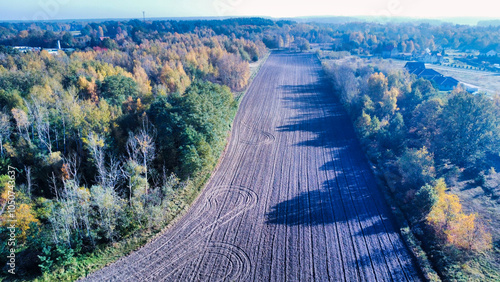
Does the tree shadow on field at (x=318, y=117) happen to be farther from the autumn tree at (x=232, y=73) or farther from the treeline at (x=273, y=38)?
the treeline at (x=273, y=38)

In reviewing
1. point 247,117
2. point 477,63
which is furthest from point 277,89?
point 477,63

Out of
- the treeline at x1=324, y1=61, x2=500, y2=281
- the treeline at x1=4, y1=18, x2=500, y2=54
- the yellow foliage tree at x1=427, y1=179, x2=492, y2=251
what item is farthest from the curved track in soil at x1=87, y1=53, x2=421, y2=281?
the treeline at x1=4, y1=18, x2=500, y2=54

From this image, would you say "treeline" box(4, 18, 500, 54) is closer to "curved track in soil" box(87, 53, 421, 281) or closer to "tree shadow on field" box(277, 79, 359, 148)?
"tree shadow on field" box(277, 79, 359, 148)

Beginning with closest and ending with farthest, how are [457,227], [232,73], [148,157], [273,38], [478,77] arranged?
[457,227] → [148,157] → [232,73] → [478,77] → [273,38]

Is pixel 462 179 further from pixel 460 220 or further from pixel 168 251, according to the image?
pixel 168 251

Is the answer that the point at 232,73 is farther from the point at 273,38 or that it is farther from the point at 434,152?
the point at 273,38

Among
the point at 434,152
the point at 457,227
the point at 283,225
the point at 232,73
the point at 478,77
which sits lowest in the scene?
the point at 283,225

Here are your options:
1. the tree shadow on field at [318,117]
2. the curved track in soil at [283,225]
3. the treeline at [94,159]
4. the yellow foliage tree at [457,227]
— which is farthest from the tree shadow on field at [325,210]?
the tree shadow on field at [318,117]

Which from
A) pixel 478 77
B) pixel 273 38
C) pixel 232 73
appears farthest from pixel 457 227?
pixel 273 38
